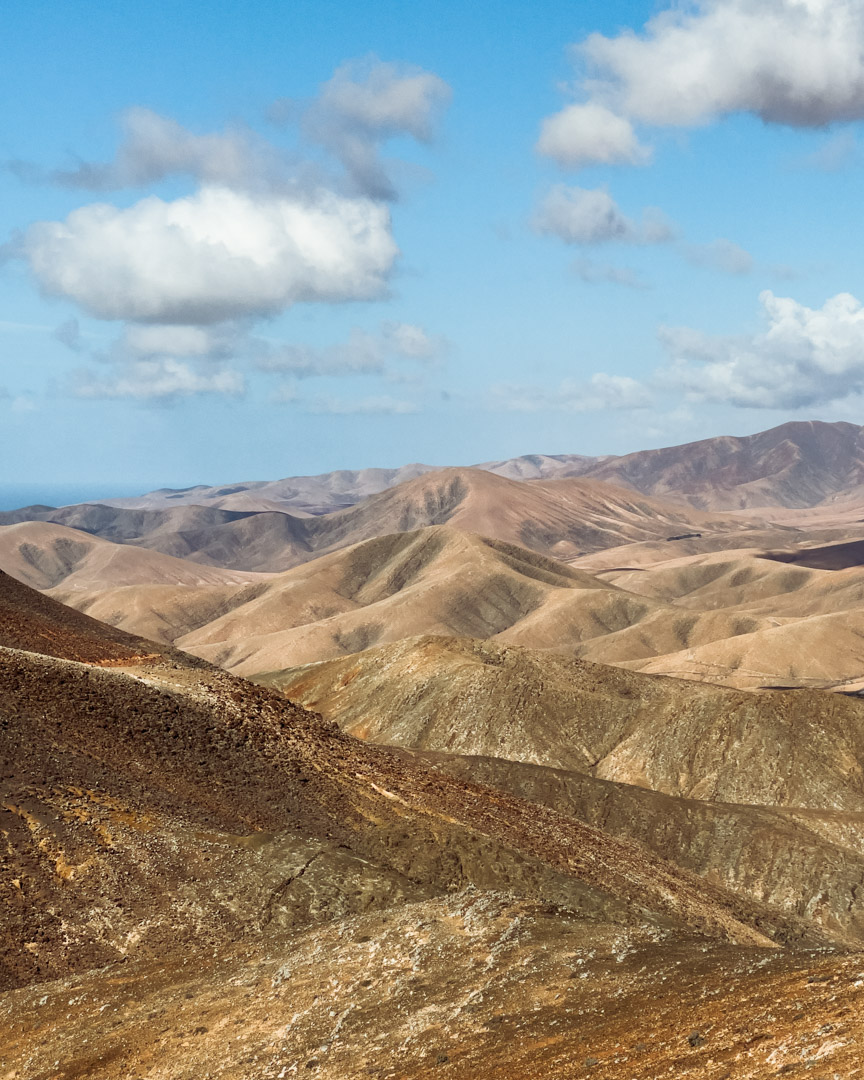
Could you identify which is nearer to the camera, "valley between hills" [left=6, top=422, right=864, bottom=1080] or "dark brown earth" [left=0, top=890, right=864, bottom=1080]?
"dark brown earth" [left=0, top=890, right=864, bottom=1080]

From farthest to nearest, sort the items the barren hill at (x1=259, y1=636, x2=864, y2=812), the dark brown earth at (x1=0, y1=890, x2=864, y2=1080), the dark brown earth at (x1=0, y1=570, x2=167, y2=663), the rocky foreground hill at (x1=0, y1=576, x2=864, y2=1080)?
the barren hill at (x1=259, y1=636, x2=864, y2=812) → the dark brown earth at (x1=0, y1=570, x2=167, y2=663) → the rocky foreground hill at (x1=0, y1=576, x2=864, y2=1080) → the dark brown earth at (x1=0, y1=890, x2=864, y2=1080)

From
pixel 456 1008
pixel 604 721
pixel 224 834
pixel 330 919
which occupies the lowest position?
pixel 604 721

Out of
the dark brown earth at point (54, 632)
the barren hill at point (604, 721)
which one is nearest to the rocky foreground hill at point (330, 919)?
the dark brown earth at point (54, 632)

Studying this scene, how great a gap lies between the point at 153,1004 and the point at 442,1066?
11437 millimetres

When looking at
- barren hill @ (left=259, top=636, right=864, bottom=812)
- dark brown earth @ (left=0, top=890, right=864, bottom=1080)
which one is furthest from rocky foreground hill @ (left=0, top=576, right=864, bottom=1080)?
barren hill @ (left=259, top=636, right=864, bottom=812)

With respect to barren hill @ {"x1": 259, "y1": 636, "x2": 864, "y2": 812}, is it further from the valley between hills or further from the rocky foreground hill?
the rocky foreground hill

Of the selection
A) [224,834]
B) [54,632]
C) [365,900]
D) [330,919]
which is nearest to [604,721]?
[54,632]

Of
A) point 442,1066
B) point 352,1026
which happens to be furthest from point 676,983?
point 352,1026

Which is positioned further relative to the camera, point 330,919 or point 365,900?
point 365,900

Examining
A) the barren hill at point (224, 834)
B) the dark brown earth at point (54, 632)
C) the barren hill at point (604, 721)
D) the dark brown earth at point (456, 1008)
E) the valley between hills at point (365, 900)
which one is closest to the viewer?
the dark brown earth at point (456, 1008)

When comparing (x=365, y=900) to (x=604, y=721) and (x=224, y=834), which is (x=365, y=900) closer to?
(x=224, y=834)

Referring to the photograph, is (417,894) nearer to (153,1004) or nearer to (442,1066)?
(153,1004)

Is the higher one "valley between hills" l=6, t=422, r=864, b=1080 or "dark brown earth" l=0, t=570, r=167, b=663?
"dark brown earth" l=0, t=570, r=167, b=663

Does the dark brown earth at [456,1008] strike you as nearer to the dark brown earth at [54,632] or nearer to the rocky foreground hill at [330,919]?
the rocky foreground hill at [330,919]
